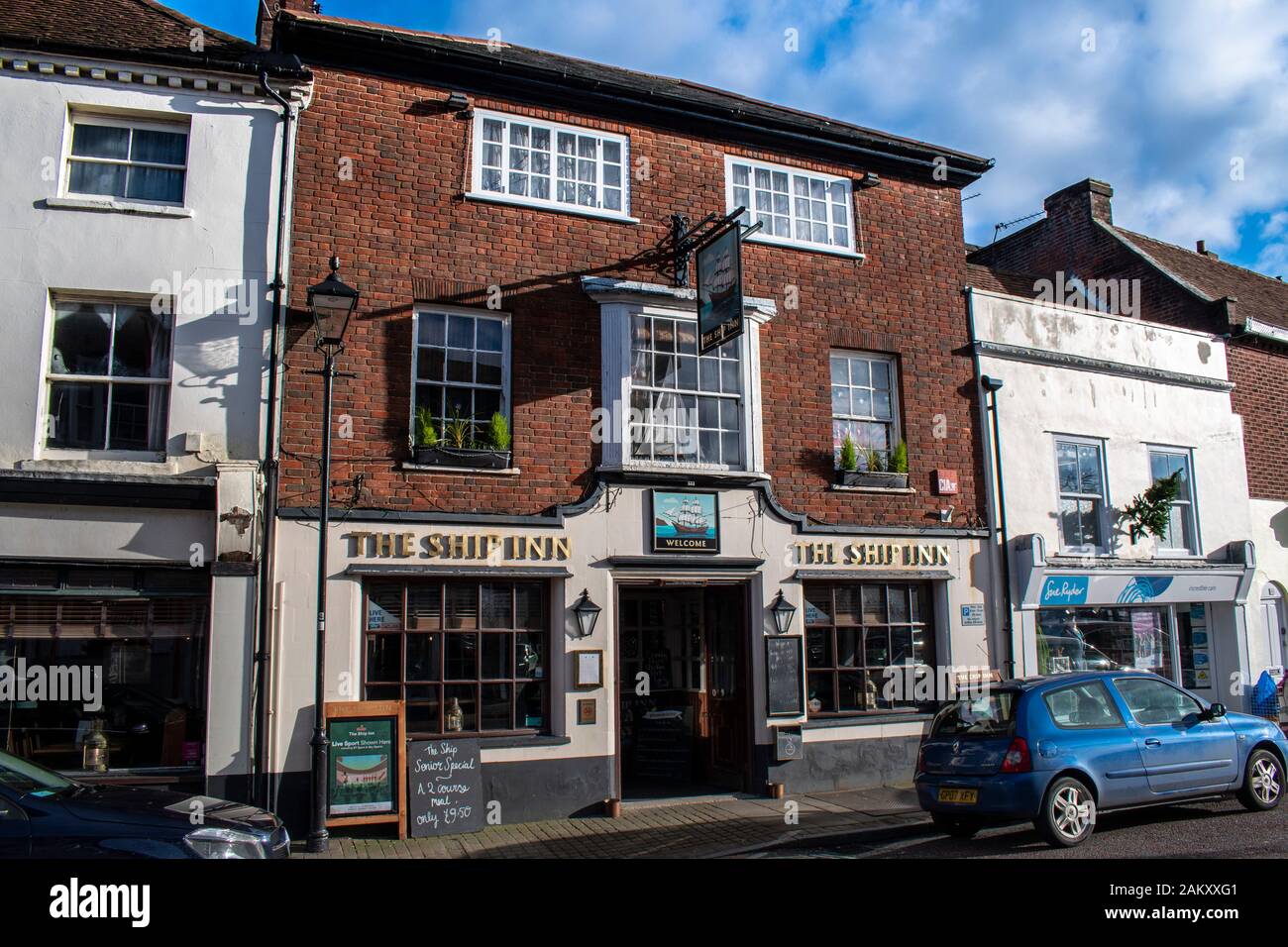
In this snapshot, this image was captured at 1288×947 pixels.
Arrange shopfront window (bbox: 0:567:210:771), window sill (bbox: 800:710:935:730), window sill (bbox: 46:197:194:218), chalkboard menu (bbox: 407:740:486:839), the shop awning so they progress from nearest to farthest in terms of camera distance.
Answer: shopfront window (bbox: 0:567:210:771) < chalkboard menu (bbox: 407:740:486:839) < window sill (bbox: 46:197:194:218) < window sill (bbox: 800:710:935:730) < the shop awning

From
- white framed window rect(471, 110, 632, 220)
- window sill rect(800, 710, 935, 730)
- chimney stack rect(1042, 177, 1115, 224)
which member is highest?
chimney stack rect(1042, 177, 1115, 224)

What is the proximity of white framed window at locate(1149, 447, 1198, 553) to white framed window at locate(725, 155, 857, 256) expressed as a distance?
6573mm

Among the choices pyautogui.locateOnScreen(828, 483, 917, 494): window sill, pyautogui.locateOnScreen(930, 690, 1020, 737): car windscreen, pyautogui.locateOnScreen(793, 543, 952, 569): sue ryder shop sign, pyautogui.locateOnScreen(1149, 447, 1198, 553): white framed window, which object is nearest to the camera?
pyautogui.locateOnScreen(930, 690, 1020, 737): car windscreen

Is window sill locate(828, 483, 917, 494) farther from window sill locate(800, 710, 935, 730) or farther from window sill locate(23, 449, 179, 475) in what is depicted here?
window sill locate(23, 449, 179, 475)

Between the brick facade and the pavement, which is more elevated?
the brick facade

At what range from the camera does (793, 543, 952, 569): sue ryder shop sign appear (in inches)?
489

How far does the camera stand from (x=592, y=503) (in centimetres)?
1135

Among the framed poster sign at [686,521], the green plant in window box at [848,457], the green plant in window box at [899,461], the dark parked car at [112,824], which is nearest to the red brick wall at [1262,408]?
the green plant in window box at [899,461]

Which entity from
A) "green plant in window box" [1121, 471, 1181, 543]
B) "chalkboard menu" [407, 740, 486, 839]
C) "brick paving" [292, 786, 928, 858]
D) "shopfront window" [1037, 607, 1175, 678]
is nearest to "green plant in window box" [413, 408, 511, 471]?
"chalkboard menu" [407, 740, 486, 839]

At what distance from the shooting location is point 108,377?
10.0m

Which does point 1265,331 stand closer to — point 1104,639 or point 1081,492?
point 1081,492

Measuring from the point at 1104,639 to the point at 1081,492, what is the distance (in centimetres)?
229

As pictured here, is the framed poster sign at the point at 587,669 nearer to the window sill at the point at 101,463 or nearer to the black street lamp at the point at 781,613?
the black street lamp at the point at 781,613
